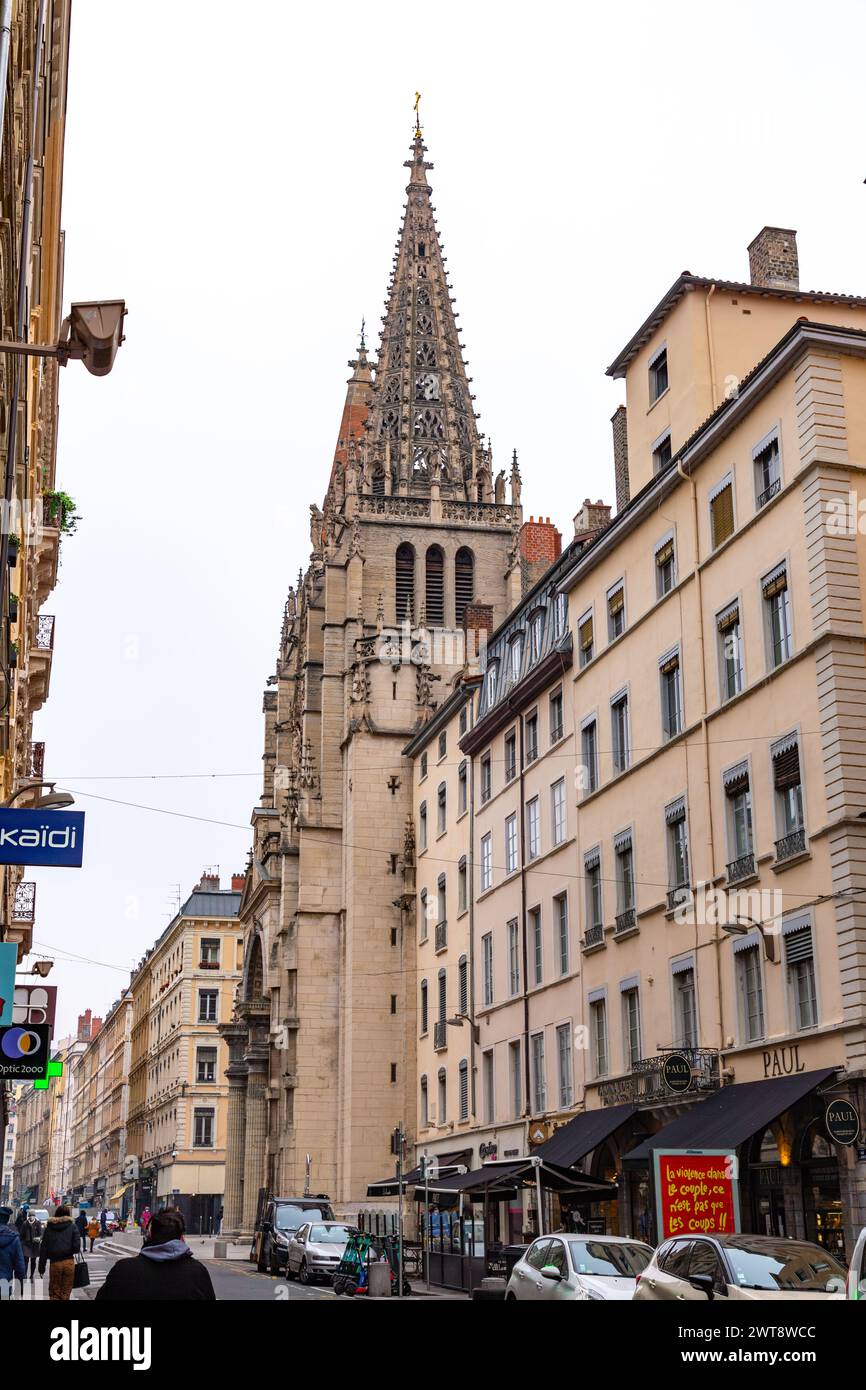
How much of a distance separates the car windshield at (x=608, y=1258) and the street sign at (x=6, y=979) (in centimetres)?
763

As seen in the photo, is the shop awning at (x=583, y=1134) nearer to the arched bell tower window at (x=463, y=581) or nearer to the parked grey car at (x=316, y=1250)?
the parked grey car at (x=316, y=1250)

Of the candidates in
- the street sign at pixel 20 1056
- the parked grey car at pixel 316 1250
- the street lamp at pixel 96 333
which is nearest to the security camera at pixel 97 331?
the street lamp at pixel 96 333

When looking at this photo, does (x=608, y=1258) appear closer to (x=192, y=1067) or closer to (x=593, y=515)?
(x=593, y=515)

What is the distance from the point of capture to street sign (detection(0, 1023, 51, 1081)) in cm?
1875

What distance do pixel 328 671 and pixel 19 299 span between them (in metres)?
50.6

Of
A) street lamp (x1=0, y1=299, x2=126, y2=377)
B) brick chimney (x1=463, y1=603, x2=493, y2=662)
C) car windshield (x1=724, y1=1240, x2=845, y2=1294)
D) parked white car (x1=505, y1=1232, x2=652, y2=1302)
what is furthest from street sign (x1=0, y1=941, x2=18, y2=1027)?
brick chimney (x1=463, y1=603, x2=493, y2=662)

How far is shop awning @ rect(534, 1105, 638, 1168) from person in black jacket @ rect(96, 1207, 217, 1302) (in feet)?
79.3

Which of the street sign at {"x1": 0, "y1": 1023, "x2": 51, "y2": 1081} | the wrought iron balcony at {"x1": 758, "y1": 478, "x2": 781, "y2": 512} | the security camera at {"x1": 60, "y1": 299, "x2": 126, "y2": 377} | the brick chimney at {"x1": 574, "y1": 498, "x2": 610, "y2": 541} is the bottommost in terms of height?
the street sign at {"x1": 0, "y1": 1023, "x2": 51, "y2": 1081}

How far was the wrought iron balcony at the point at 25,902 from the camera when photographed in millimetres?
41469

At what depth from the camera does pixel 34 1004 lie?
925 inches

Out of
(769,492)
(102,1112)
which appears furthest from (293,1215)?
(102,1112)

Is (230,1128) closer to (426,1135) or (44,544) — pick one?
(426,1135)

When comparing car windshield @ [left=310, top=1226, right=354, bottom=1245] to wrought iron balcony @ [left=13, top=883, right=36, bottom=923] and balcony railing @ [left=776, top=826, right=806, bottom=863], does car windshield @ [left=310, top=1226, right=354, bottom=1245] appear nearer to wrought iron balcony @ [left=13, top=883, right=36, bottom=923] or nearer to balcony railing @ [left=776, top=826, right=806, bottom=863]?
wrought iron balcony @ [left=13, top=883, right=36, bottom=923]

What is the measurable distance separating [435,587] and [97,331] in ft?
197
